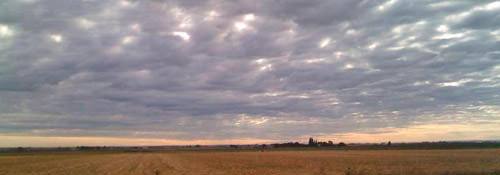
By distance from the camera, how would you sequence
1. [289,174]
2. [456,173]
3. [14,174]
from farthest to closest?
[14,174] < [289,174] < [456,173]

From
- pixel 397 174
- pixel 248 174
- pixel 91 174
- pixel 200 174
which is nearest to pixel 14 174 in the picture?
pixel 91 174

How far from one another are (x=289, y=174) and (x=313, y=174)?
87.9 inches

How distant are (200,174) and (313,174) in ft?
34.7

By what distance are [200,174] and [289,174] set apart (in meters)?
8.39

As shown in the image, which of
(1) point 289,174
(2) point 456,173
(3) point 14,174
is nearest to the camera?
(2) point 456,173

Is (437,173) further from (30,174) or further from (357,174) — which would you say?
(30,174)

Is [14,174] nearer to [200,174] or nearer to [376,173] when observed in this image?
[200,174]

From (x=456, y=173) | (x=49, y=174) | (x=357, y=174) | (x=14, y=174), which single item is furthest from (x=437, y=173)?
(x=14, y=174)

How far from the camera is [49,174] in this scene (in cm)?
3662

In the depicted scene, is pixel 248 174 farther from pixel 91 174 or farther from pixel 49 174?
pixel 49 174

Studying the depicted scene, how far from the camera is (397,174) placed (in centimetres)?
3288

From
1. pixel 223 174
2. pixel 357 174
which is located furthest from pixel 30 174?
pixel 357 174

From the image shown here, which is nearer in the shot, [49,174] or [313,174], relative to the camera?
[313,174]

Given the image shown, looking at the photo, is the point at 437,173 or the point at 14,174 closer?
the point at 437,173
